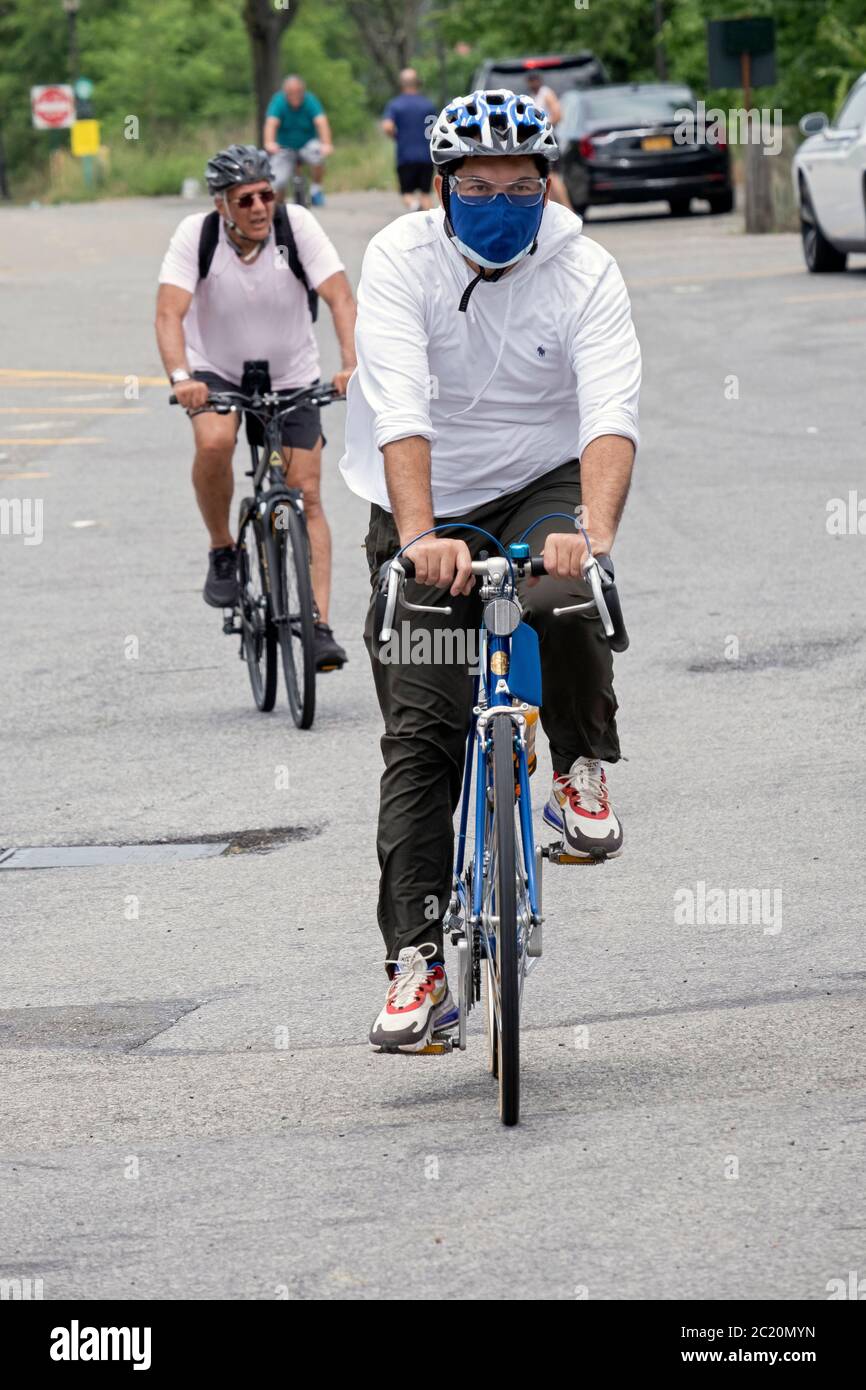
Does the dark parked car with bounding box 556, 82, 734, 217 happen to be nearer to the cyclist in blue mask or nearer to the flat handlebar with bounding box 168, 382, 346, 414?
the flat handlebar with bounding box 168, 382, 346, 414

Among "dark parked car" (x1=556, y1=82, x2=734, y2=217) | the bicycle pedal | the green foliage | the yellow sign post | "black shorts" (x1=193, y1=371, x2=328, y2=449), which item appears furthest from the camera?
the yellow sign post

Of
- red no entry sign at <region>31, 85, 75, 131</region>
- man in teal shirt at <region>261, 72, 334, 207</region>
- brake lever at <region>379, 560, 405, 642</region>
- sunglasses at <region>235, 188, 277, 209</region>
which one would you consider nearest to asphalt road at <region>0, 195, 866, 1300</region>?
brake lever at <region>379, 560, 405, 642</region>

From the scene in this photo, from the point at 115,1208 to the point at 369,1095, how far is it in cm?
78

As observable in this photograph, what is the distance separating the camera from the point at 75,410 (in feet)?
58.5

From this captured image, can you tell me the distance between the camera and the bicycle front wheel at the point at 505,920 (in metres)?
4.58

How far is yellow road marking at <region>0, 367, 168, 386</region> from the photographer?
1909 cm

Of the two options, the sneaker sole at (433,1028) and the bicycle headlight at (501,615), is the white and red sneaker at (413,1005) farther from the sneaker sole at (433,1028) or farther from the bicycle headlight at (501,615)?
the bicycle headlight at (501,615)

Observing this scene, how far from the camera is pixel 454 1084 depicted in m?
5.20

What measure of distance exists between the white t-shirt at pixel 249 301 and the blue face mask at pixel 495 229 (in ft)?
13.6

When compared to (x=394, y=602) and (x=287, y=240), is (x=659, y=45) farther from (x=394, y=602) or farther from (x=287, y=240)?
(x=394, y=602)

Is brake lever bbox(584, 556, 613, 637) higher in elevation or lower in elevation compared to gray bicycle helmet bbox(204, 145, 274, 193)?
lower

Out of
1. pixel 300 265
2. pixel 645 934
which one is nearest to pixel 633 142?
pixel 300 265

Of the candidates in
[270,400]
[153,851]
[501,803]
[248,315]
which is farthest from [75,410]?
[501,803]

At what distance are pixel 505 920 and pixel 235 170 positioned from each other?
486 cm
